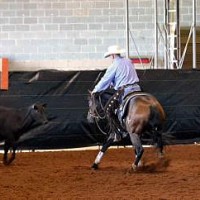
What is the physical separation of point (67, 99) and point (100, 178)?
175 inches

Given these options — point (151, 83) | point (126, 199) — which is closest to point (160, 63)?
point (151, 83)

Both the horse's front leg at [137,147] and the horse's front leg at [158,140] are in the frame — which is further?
the horse's front leg at [158,140]

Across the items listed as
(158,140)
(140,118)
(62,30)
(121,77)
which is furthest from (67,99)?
(62,30)

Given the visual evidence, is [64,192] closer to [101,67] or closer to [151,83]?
[151,83]

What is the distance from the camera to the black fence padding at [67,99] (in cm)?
→ 1217

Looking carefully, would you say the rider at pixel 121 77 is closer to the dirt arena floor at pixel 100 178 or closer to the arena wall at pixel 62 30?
the dirt arena floor at pixel 100 178

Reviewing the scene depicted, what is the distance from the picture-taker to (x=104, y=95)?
9375mm

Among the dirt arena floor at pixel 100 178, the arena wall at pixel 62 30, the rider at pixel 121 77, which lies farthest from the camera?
the arena wall at pixel 62 30

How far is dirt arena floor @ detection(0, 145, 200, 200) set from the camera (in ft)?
21.6

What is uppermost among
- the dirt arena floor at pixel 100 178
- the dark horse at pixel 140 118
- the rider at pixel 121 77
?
the rider at pixel 121 77

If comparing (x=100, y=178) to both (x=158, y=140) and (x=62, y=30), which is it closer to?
(x=158, y=140)

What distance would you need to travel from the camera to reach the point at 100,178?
8031 mm

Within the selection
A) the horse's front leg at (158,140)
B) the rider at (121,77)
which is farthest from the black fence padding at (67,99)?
the horse's front leg at (158,140)

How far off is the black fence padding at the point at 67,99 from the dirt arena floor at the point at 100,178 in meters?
0.76
